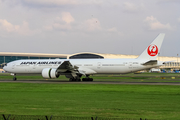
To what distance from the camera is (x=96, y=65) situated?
42250 millimetres

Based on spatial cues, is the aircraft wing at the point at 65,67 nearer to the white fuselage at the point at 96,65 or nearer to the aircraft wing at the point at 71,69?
the aircraft wing at the point at 71,69

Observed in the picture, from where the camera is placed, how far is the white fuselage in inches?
1592

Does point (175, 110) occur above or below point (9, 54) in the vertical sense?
below

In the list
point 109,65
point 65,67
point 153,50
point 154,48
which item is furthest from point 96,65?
point 154,48

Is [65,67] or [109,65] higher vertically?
[109,65]

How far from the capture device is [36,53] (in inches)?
4599

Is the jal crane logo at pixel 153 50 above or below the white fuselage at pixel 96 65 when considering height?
above

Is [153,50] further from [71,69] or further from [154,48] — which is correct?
[71,69]

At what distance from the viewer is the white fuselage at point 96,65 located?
40.4 metres

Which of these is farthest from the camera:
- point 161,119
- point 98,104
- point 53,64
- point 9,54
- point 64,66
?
point 9,54

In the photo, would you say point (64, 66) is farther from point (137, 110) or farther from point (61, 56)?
point (61, 56)

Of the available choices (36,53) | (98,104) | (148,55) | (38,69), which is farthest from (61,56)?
(98,104)

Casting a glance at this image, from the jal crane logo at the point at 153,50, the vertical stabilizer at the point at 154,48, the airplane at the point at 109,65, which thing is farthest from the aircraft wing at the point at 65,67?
the jal crane logo at the point at 153,50

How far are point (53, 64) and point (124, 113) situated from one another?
32.4m
